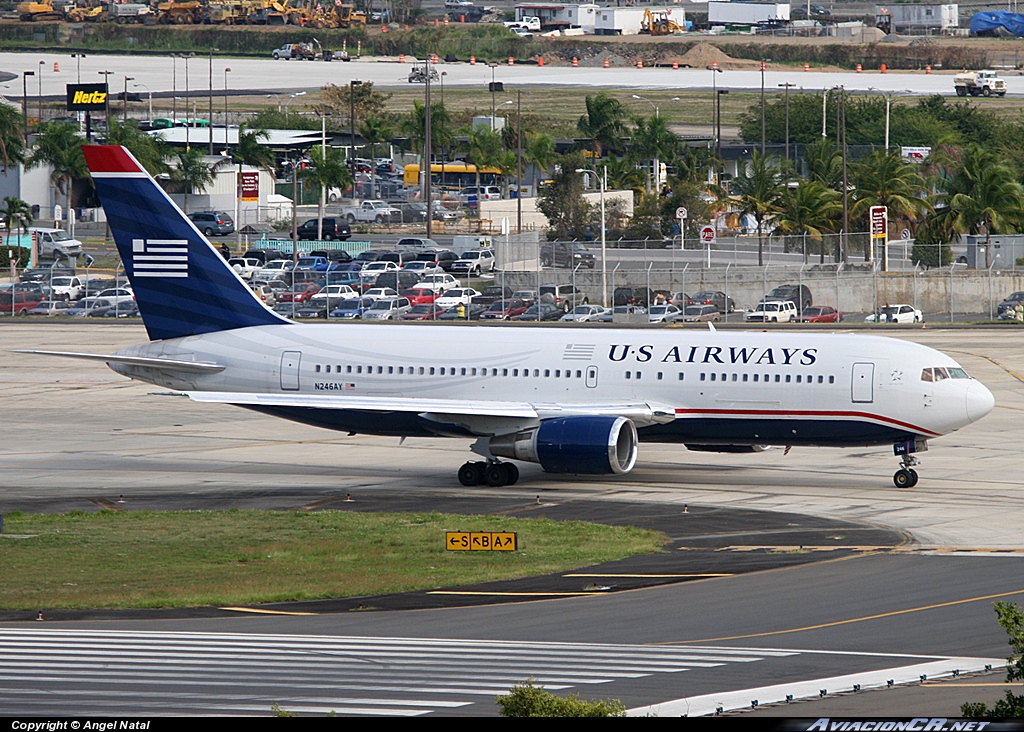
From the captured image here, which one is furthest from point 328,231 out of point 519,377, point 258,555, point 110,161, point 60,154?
point 258,555

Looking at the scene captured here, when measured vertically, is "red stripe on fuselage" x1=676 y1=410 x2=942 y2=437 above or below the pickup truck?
below

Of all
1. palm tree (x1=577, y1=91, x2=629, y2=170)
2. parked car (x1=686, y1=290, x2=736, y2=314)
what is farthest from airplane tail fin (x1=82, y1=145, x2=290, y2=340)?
palm tree (x1=577, y1=91, x2=629, y2=170)

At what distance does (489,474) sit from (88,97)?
12186 cm

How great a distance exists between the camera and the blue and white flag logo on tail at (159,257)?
45.0 metres

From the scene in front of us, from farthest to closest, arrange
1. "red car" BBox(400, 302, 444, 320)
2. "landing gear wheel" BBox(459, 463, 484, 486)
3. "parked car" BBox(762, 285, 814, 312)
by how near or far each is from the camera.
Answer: "red car" BBox(400, 302, 444, 320) → "parked car" BBox(762, 285, 814, 312) → "landing gear wheel" BBox(459, 463, 484, 486)

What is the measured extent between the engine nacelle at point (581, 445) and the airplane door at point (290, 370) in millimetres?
7572

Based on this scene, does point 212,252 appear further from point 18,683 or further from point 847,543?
point 18,683

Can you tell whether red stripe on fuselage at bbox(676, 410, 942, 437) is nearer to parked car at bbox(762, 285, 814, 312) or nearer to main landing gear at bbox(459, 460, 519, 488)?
main landing gear at bbox(459, 460, 519, 488)

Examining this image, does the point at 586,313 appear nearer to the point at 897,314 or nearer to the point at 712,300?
the point at 712,300

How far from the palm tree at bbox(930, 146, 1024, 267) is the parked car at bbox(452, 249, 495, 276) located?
34506 mm

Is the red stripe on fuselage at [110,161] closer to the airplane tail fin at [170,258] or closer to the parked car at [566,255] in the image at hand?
the airplane tail fin at [170,258]

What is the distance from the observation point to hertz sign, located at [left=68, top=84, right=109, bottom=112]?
150625mm

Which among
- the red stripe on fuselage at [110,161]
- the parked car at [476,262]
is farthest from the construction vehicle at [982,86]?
the red stripe on fuselage at [110,161]
